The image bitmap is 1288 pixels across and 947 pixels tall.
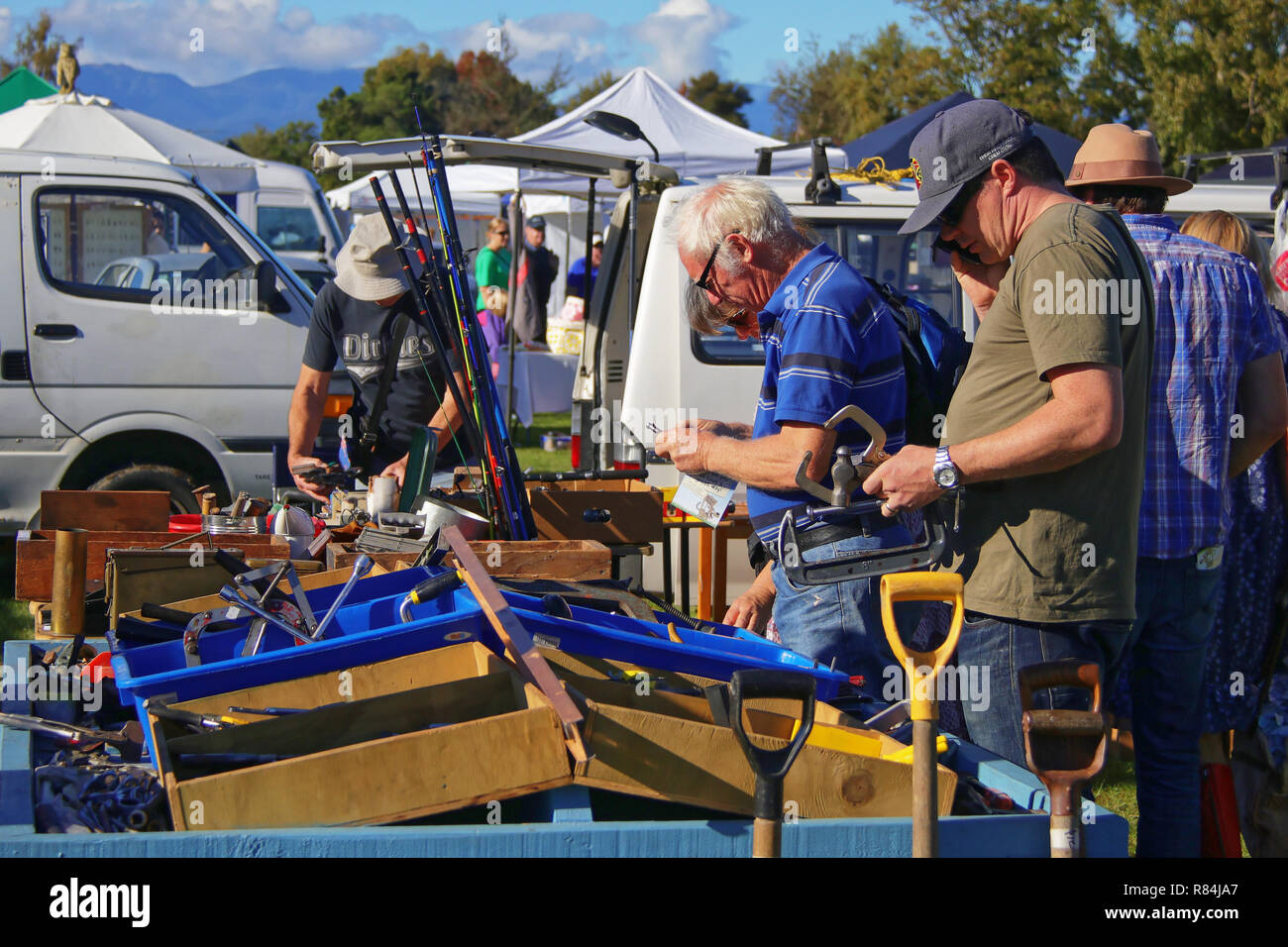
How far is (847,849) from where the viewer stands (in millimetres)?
1769

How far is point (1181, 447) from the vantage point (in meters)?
2.73

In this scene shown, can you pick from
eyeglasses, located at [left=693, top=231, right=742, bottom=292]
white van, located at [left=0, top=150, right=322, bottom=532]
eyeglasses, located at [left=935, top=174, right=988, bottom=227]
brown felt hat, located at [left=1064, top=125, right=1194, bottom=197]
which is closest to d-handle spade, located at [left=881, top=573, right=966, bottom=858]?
eyeglasses, located at [left=935, top=174, right=988, bottom=227]

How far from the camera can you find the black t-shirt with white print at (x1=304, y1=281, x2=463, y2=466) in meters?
4.53

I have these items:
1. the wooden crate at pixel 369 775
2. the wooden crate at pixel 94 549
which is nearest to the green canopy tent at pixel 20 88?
the wooden crate at pixel 94 549

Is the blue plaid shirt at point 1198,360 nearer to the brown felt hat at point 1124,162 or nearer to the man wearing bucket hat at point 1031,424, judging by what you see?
the brown felt hat at point 1124,162

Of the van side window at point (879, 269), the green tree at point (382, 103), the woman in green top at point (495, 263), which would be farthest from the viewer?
the green tree at point (382, 103)

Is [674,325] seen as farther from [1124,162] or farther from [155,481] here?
[155,481]

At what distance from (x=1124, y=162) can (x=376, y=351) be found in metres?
2.67

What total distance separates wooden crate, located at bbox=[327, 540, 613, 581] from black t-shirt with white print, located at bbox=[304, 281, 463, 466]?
1.53 m


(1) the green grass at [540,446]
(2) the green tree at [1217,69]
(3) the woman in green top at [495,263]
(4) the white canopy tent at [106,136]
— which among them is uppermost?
(2) the green tree at [1217,69]

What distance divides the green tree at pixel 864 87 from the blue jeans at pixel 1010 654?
67.4ft

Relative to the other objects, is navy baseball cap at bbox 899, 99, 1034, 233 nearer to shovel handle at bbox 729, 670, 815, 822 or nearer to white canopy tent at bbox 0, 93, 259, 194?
shovel handle at bbox 729, 670, 815, 822

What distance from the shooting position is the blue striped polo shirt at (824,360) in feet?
7.92
